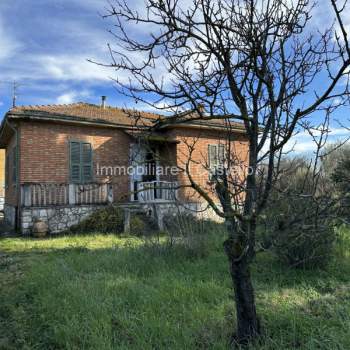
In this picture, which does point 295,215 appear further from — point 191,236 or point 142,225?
point 142,225

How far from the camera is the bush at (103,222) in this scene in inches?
450

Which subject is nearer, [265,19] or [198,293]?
[265,19]

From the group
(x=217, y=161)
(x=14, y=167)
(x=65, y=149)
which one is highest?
(x=65, y=149)

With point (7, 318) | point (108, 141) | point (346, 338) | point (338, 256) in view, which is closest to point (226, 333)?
point (346, 338)

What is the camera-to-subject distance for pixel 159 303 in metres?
4.01

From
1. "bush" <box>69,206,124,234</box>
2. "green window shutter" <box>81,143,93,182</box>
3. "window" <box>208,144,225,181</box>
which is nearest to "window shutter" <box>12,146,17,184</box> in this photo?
"green window shutter" <box>81,143,93,182</box>

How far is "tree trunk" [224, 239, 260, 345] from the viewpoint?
2867 mm

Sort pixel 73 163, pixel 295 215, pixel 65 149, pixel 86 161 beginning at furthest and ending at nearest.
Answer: pixel 86 161
pixel 73 163
pixel 65 149
pixel 295 215

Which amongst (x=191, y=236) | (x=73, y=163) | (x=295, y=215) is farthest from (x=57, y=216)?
(x=295, y=215)

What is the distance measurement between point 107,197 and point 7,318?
8.89 m

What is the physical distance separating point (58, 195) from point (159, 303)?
896 cm

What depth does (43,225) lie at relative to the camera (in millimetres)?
11133

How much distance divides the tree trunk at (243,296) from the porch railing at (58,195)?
877 centimetres

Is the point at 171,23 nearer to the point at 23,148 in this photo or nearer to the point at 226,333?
the point at 226,333
